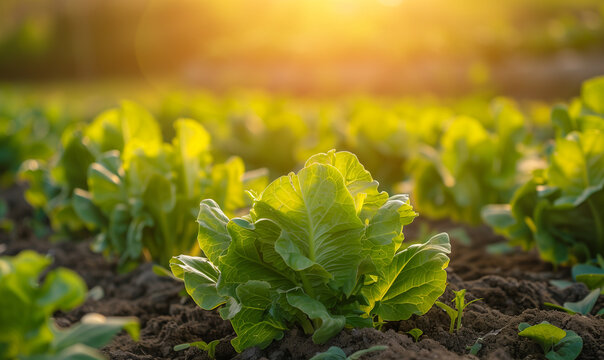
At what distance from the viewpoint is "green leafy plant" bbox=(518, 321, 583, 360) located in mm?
1618

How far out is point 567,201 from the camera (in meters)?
2.41

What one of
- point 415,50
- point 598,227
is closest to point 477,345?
point 598,227

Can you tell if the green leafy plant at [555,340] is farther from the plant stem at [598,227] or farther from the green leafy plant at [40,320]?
the green leafy plant at [40,320]

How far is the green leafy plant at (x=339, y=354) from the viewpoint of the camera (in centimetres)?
146

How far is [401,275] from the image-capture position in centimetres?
170

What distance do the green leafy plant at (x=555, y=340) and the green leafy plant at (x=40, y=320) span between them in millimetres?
1077

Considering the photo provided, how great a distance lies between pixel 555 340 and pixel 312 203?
790 mm

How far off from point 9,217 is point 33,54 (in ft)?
100

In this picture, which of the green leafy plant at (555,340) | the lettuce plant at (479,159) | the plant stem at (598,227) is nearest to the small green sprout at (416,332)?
the green leafy plant at (555,340)

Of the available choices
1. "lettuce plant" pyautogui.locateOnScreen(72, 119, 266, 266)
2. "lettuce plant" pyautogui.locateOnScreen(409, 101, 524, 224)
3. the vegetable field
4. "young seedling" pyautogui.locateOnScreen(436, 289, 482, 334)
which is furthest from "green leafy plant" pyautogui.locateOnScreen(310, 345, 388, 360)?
"lettuce plant" pyautogui.locateOnScreen(409, 101, 524, 224)

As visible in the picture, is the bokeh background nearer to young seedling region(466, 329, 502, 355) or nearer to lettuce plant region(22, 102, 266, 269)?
lettuce plant region(22, 102, 266, 269)

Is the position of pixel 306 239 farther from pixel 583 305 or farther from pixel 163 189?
pixel 163 189

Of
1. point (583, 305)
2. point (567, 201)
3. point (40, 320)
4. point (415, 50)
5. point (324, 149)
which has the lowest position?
point (415, 50)

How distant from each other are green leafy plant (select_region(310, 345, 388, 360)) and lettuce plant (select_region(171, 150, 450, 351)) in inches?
1.9
